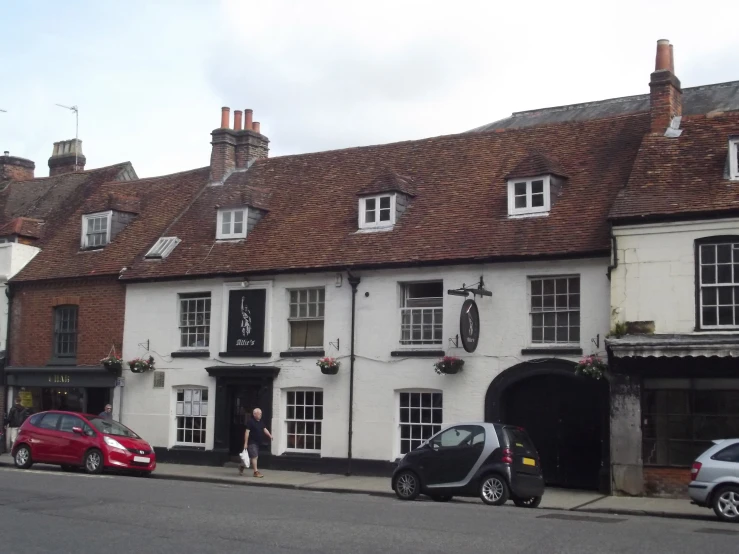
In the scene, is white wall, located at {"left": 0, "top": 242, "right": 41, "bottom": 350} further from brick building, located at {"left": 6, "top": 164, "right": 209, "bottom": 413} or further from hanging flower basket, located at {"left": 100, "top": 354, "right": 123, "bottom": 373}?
hanging flower basket, located at {"left": 100, "top": 354, "right": 123, "bottom": 373}

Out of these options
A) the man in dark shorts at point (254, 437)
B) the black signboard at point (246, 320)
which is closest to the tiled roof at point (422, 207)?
the black signboard at point (246, 320)

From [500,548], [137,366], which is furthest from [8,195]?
[500,548]

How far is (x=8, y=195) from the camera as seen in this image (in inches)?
1426

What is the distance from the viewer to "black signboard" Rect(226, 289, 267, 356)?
995 inches

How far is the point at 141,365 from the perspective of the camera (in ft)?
87.9

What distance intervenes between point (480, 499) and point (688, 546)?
721cm

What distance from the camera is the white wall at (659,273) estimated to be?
19.3m

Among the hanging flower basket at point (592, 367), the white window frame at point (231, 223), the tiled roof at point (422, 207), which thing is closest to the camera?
the hanging flower basket at point (592, 367)

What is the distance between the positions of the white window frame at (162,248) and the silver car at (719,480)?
16.5 m

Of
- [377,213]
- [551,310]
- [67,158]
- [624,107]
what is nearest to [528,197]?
[551,310]

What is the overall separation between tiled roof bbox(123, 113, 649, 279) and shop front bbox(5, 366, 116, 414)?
10.8 feet

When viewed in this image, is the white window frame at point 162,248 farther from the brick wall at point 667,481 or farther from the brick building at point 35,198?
the brick wall at point 667,481

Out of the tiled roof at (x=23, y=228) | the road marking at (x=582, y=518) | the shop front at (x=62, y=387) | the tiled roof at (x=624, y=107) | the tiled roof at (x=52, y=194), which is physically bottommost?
the road marking at (x=582, y=518)

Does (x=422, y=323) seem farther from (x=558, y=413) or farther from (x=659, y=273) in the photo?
(x=659, y=273)
